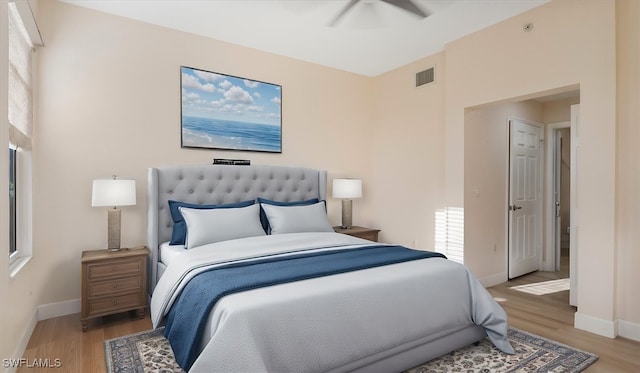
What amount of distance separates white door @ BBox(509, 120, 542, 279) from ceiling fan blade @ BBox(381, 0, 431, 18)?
243cm

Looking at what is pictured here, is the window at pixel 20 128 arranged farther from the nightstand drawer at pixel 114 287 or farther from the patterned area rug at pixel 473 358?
the patterned area rug at pixel 473 358

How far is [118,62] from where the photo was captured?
3365 millimetres

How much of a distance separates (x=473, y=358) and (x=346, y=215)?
2512mm

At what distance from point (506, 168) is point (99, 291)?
15.4ft

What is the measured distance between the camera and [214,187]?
12.4 feet

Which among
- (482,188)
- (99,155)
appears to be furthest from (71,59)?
(482,188)

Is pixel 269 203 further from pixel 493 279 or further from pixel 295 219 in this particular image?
pixel 493 279

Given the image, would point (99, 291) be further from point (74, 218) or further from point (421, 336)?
point (421, 336)

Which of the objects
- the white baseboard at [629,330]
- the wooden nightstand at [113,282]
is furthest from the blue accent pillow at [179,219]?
the white baseboard at [629,330]

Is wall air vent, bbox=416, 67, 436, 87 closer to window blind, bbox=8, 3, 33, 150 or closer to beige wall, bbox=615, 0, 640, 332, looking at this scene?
beige wall, bbox=615, 0, 640, 332

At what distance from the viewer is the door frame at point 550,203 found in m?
4.92

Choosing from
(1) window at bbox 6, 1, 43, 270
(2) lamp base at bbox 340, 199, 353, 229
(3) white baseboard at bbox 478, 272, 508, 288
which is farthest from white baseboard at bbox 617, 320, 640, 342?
(1) window at bbox 6, 1, 43, 270

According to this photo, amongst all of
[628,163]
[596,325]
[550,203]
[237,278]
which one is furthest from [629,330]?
[237,278]

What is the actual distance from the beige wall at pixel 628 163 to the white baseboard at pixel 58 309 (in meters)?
4.73
